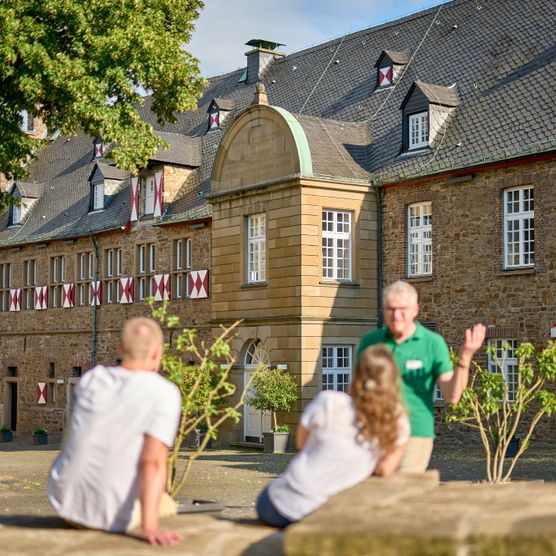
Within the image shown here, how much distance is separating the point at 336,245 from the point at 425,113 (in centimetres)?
351

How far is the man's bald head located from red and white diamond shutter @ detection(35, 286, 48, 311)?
3378 centimetres

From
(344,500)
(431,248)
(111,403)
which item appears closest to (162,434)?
(111,403)

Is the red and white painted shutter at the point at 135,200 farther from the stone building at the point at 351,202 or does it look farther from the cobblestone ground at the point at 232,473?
the cobblestone ground at the point at 232,473

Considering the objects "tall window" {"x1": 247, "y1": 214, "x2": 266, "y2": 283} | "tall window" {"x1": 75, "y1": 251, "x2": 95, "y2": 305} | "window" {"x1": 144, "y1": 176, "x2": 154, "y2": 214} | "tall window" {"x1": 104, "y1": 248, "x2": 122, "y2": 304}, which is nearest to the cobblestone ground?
"tall window" {"x1": 247, "y1": 214, "x2": 266, "y2": 283}

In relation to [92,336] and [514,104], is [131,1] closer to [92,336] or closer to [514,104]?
[514,104]

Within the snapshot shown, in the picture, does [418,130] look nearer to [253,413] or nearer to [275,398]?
[275,398]

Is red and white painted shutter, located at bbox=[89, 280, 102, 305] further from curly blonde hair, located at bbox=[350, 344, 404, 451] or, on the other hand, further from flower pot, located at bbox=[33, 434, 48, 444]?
curly blonde hair, located at bbox=[350, 344, 404, 451]

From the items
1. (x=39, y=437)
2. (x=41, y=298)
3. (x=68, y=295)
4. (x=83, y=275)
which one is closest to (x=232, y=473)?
(x=39, y=437)

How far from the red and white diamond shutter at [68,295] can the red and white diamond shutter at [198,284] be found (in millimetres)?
7069

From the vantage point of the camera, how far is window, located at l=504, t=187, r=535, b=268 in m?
22.9

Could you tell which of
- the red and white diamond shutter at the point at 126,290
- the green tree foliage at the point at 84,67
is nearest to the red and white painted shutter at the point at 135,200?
the red and white diamond shutter at the point at 126,290

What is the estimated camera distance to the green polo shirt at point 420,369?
679 centimetres

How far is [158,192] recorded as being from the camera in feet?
109

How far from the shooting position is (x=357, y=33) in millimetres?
33250
